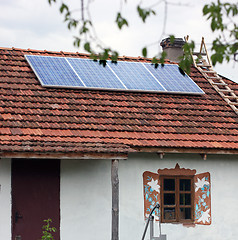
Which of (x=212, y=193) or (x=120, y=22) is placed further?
(x=212, y=193)

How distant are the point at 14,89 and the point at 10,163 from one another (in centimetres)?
250

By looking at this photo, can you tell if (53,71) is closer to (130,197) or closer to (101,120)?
(101,120)

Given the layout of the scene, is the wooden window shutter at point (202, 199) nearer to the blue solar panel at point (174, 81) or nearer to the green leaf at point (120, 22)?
the blue solar panel at point (174, 81)

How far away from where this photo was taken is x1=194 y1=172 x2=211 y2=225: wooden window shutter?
1599 centimetres

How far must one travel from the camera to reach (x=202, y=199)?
52.7 ft

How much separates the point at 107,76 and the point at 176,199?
379cm

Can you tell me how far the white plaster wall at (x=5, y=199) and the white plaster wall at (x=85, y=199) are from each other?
1141 millimetres

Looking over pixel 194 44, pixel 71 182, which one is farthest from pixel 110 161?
pixel 194 44

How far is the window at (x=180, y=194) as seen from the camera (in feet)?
51.5

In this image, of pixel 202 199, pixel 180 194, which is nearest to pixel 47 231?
pixel 180 194

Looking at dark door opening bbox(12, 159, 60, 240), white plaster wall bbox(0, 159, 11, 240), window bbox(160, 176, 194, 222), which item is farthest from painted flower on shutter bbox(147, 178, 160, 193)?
white plaster wall bbox(0, 159, 11, 240)

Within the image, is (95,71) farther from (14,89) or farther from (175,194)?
(175,194)

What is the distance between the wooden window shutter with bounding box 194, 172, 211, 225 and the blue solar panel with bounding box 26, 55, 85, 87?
11.7 feet

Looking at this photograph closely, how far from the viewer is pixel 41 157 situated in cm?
1366
